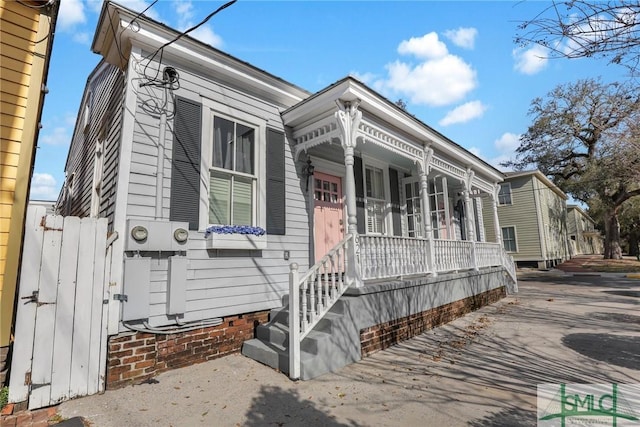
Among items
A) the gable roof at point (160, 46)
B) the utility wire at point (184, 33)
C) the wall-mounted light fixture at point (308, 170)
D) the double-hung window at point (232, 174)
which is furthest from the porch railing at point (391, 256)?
the utility wire at point (184, 33)

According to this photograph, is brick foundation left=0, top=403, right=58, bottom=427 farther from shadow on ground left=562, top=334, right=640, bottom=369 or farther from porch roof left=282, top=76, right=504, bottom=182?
shadow on ground left=562, top=334, right=640, bottom=369

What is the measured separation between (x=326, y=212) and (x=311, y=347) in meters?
3.22

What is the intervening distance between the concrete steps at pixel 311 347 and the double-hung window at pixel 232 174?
1821 mm

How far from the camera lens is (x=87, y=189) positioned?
6504mm

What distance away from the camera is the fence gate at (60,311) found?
3037 millimetres

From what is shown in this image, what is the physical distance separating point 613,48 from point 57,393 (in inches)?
235

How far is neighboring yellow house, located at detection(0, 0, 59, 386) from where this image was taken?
319 centimetres

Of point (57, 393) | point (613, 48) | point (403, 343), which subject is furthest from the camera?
point (403, 343)

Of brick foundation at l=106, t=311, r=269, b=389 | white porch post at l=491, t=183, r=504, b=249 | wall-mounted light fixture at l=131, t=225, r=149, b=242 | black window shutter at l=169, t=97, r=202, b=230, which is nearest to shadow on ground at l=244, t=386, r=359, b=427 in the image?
brick foundation at l=106, t=311, r=269, b=389

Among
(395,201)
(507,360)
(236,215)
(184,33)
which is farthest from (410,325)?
(184,33)

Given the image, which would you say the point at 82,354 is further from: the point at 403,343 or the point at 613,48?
the point at 613,48

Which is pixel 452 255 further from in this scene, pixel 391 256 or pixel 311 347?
pixel 311 347

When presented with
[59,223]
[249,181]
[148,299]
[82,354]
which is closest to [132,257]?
[148,299]

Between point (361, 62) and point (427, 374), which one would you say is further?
point (361, 62)
